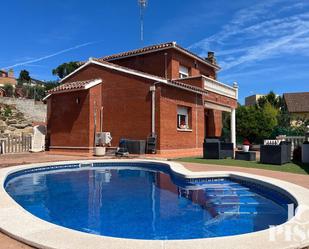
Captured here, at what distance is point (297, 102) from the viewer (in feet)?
200

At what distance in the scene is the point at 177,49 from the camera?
23375 mm

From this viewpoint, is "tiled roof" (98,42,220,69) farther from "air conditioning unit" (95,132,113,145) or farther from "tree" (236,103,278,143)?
"air conditioning unit" (95,132,113,145)

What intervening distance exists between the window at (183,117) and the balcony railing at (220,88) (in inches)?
106

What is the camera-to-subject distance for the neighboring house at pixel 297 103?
2317 inches

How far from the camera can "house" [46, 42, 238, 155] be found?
18.4 meters

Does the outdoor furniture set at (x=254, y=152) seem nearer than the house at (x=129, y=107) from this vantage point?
Yes

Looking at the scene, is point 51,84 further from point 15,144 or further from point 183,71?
point 15,144

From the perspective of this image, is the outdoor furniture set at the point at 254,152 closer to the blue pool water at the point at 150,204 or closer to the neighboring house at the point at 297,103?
the blue pool water at the point at 150,204

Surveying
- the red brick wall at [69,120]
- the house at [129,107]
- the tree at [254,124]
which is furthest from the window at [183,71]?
the red brick wall at [69,120]

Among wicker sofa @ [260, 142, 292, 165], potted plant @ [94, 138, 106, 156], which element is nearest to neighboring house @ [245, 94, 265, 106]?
potted plant @ [94, 138, 106, 156]

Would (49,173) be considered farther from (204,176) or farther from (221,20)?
(221,20)

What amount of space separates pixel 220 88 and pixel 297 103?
42.8m

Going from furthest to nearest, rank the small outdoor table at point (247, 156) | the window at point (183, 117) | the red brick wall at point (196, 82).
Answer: the red brick wall at point (196, 82) → the window at point (183, 117) → the small outdoor table at point (247, 156)
